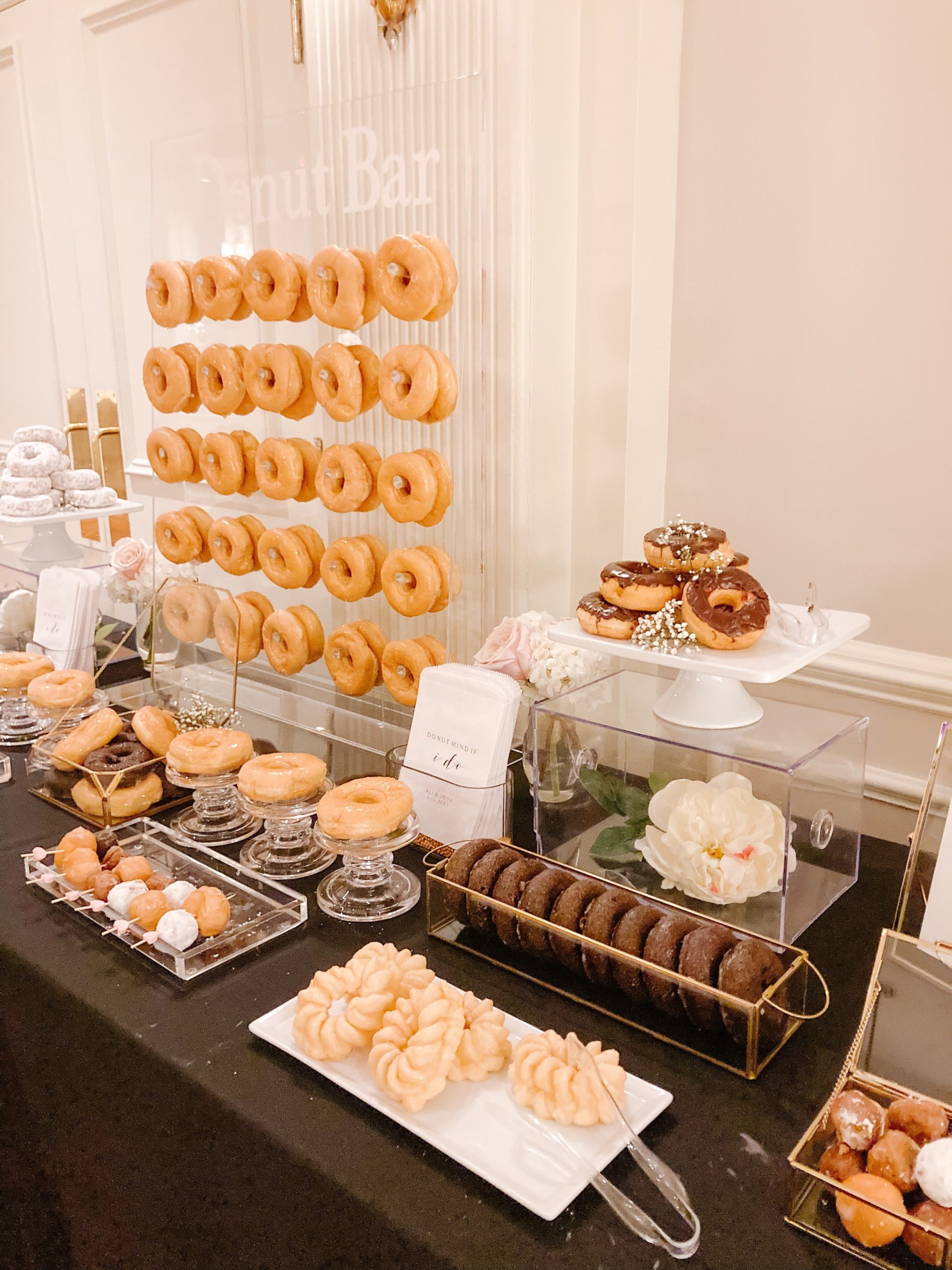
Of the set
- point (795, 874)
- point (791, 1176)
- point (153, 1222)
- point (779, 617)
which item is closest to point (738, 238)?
point (779, 617)

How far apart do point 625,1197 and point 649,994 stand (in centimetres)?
22

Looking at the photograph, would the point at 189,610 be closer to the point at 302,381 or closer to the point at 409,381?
the point at 302,381

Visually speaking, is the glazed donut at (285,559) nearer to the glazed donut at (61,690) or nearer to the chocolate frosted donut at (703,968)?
the glazed donut at (61,690)

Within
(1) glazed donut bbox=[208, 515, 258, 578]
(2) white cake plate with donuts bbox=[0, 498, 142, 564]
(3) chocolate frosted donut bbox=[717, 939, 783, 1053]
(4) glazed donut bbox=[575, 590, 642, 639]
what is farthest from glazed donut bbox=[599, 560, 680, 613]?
(2) white cake plate with donuts bbox=[0, 498, 142, 564]

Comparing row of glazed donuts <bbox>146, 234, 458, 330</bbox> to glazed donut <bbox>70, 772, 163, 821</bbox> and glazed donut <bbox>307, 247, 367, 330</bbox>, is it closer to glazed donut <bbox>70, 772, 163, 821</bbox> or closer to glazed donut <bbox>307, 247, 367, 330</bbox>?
glazed donut <bbox>307, 247, 367, 330</bbox>

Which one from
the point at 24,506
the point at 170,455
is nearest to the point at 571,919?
the point at 170,455

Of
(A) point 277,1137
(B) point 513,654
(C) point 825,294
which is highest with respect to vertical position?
(C) point 825,294

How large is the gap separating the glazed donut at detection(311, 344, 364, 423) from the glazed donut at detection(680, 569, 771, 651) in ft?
1.94

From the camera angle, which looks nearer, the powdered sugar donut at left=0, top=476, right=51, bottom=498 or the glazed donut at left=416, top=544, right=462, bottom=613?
the glazed donut at left=416, top=544, right=462, bottom=613

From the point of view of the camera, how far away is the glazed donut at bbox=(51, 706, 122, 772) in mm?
1400

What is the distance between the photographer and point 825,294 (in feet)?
4.57

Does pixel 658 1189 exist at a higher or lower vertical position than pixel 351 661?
lower

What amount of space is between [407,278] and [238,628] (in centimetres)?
65

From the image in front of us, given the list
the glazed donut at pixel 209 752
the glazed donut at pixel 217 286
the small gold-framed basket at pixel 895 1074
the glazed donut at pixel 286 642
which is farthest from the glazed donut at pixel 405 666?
the small gold-framed basket at pixel 895 1074
